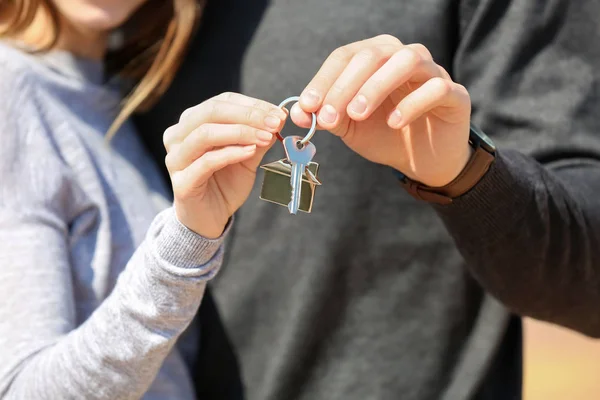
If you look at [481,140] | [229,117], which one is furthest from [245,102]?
[481,140]

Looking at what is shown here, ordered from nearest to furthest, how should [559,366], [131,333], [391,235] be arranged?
[131,333], [391,235], [559,366]

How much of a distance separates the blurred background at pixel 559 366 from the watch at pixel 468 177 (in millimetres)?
3730

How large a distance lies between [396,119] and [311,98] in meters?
0.11

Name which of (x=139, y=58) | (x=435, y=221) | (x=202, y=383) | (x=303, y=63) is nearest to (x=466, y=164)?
(x=435, y=221)

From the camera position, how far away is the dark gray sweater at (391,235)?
1.25m

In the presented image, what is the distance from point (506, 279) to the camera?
116 cm

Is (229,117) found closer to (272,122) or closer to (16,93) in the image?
(272,122)

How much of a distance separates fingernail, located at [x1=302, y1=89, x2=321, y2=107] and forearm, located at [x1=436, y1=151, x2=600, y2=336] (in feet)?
0.96

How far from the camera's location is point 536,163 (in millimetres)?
1109

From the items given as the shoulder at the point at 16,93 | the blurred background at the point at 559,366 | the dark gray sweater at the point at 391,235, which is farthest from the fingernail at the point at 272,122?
the blurred background at the point at 559,366

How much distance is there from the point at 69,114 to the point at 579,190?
0.97m

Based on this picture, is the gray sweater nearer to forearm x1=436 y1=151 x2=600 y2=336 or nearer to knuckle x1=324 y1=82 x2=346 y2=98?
knuckle x1=324 y1=82 x2=346 y2=98

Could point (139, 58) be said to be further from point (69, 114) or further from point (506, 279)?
point (506, 279)

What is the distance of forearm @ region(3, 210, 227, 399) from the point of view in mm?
1067
